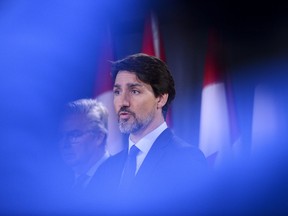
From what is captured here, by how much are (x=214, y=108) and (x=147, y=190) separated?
2.48 ft

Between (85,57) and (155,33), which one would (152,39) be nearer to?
(155,33)

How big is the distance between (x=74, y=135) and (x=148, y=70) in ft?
1.52

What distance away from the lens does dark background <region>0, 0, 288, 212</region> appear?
1.68m

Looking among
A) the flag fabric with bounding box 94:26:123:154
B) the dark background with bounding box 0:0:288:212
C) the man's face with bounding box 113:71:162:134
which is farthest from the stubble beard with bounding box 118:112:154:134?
the flag fabric with bounding box 94:26:123:154

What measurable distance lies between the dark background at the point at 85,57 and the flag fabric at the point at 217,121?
122 millimetres

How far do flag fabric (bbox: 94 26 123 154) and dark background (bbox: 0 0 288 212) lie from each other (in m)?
0.03

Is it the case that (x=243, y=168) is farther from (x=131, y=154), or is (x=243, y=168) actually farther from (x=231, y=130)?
(x=131, y=154)

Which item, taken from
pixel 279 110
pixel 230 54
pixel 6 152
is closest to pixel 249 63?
pixel 230 54

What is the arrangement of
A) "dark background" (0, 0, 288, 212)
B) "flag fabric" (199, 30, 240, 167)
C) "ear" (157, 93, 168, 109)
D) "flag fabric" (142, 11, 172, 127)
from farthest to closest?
1. "flag fabric" (142, 11, 172, 127)
2. "flag fabric" (199, 30, 240, 167)
3. "dark background" (0, 0, 288, 212)
4. "ear" (157, 93, 168, 109)

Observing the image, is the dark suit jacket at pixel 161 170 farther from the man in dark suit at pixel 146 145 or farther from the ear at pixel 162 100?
the ear at pixel 162 100

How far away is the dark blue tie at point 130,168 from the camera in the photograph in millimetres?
1247

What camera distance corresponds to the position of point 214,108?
1902mm

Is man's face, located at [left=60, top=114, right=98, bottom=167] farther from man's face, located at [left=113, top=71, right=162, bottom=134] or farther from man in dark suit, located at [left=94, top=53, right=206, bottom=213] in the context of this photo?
man's face, located at [left=113, top=71, right=162, bottom=134]

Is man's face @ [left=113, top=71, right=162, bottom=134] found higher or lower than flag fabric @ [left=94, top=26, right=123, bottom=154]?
lower
